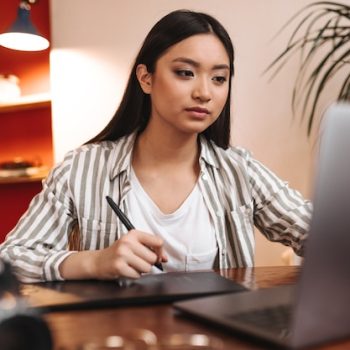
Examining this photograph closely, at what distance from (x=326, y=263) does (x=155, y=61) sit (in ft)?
3.18

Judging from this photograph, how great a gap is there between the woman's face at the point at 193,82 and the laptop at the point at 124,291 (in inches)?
18.8

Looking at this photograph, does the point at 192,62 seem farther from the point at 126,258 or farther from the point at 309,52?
the point at 309,52

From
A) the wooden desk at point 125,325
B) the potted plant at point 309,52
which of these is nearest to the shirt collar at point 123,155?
the wooden desk at point 125,325

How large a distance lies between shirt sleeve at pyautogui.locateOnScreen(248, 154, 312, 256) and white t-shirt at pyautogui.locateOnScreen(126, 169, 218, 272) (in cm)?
16

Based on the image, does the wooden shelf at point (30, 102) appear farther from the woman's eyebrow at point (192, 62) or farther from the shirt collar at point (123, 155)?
the woman's eyebrow at point (192, 62)

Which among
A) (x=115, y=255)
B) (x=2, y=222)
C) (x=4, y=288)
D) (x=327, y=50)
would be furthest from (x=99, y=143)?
(x=2, y=222)

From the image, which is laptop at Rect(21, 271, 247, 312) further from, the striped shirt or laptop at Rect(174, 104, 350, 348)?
the striped shirt

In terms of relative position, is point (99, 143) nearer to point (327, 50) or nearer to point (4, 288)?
point (4, 288)

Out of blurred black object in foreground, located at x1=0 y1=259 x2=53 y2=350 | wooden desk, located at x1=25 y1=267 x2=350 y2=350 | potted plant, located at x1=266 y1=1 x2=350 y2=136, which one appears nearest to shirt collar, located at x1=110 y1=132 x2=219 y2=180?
wooden desk, located at x1=25 y1=267 x2=350 y2=350

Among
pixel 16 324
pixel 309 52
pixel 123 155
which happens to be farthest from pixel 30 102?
pixel 16 324

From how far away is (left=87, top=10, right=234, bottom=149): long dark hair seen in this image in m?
1.30

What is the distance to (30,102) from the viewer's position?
2.96 metres

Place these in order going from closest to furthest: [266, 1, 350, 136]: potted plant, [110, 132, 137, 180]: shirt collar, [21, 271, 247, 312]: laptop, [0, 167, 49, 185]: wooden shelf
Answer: [21, 271, 247, 312]: laptop, [110, 132, 137, 180]: shirt collar, [266, 1, 350, 136]: potted plant, [0, 167, 49, 185]: wooden shelf

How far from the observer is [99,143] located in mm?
1438
